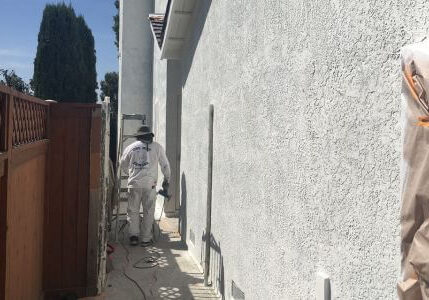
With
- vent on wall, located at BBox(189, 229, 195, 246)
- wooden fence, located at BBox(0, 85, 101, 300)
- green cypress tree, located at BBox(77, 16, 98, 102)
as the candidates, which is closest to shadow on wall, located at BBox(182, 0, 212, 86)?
wooden fence, located at BBox(0, 85, 101, 300)

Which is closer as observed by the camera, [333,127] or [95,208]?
[333,127]

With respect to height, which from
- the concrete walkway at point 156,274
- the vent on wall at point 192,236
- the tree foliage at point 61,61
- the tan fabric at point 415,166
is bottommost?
the concrete walkway at point 156,274

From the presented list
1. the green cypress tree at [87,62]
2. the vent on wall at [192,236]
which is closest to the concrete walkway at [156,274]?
the vent on wall at [192,236]

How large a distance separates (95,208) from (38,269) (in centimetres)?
91

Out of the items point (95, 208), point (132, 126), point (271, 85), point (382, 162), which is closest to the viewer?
point (382, 162)

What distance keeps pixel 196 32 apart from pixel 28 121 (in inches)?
158

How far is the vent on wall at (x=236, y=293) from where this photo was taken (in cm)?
409

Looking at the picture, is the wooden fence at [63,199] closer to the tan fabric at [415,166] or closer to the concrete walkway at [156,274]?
the concrete walkway at [156,274]

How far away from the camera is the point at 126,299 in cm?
527

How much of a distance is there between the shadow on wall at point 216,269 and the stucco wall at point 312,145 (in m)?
0.08

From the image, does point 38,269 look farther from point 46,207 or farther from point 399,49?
point 399,49

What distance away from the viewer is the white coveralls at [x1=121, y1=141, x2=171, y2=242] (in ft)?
25.7

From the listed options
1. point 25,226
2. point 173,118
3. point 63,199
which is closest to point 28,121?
point 25,226

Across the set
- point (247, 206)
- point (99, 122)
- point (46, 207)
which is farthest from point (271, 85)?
point (46, 207)
